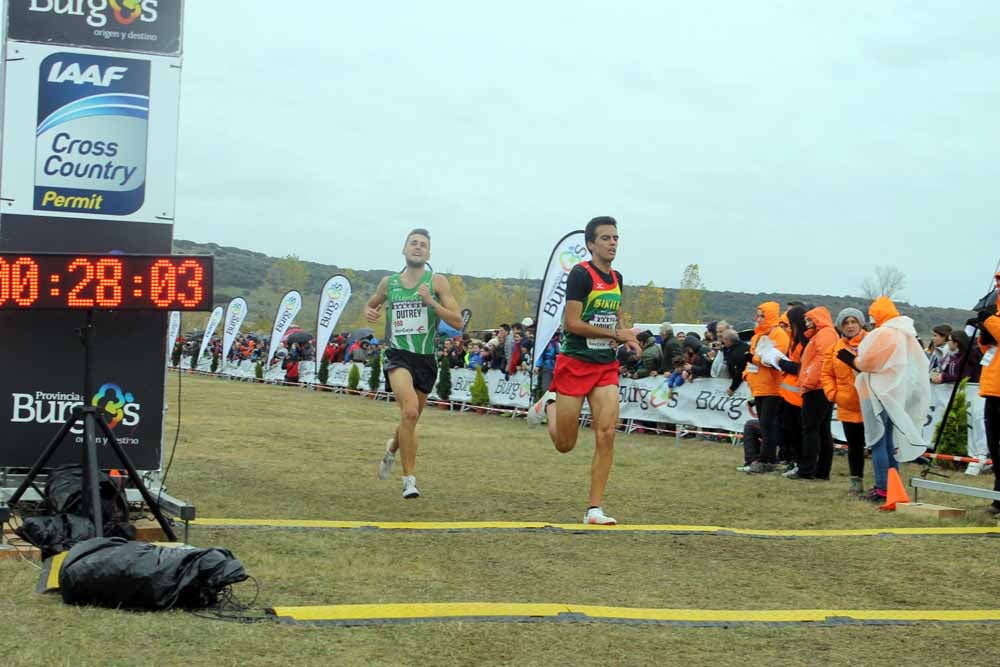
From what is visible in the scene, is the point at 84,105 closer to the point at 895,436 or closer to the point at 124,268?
the point at 124,268

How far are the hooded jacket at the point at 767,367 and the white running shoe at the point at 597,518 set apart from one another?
218 inches

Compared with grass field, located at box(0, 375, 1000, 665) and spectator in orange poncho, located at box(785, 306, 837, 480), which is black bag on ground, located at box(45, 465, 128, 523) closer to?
grass field, located at box(0, 375, 1000, 665)

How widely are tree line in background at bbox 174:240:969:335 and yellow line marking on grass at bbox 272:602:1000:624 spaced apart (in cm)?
8137

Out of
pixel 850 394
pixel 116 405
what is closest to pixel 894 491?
pixel 850 394

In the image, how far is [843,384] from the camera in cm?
1114

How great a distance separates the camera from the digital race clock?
254 inches

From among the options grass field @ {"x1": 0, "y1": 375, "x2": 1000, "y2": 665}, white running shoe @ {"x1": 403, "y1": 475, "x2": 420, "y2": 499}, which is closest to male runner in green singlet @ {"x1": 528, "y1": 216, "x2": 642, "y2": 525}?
grass field @ {"x1": 0, "y1": 375, "x2": 1000, "y2": 665}

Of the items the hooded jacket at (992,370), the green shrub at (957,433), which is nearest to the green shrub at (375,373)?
the green shrub at (957,433)

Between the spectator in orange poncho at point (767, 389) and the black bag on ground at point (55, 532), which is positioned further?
the spectator in orange poncho at point (767, 389)

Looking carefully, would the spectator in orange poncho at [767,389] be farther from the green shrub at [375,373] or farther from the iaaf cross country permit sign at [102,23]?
the green shrub at [375,373]

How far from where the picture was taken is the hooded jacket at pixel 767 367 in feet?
43.0

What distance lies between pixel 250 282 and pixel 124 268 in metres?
157

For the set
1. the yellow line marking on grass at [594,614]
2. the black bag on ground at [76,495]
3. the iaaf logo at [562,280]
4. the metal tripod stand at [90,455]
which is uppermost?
the iaaf logo at [562,280]

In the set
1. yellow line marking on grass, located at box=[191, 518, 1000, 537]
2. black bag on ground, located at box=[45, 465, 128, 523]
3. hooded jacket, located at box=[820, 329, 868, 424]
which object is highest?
hooded jacket, located at box=[820, 329, 868, 424]
